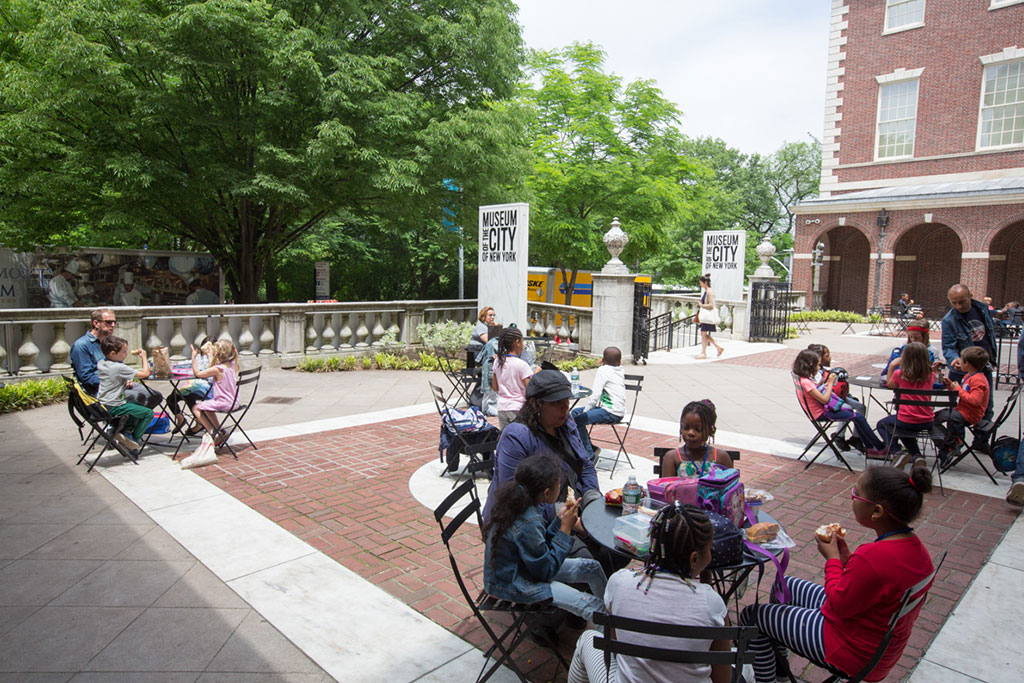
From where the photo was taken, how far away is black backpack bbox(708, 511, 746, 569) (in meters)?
2.98

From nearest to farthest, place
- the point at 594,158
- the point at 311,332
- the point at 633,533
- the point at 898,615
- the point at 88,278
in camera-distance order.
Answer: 1. the point at 898,615
2. the point at 633,533
3. the point at 311,332
4. the point at 88,278
5. the point at 594,158

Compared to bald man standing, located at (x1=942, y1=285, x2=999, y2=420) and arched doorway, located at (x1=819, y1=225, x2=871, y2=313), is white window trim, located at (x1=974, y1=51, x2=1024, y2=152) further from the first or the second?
bald man standing, located at (x1=942, y1=285, x2=999, y2=420)

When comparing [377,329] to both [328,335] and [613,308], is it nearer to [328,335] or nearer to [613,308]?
[328,335]

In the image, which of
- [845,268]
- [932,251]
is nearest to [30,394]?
[845,268]

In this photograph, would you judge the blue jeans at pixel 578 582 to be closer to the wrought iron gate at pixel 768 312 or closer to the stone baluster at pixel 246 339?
the stone baluster at pixel 246 339

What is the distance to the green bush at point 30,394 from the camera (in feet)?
29.1

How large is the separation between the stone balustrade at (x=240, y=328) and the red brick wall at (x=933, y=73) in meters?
23.3

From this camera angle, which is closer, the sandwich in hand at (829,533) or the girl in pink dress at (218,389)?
the sandwich in hand at (829,533)

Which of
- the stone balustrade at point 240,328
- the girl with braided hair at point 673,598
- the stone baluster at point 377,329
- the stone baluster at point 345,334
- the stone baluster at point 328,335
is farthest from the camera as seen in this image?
the stone baluster at point 377,329

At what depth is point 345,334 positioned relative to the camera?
1343 centimetres

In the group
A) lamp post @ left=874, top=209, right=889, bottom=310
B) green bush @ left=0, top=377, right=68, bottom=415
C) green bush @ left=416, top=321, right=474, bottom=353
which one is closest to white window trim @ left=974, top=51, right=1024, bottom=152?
lamp post @ left=874, top=209, right=889, bottom=310

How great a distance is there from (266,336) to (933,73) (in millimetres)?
29038

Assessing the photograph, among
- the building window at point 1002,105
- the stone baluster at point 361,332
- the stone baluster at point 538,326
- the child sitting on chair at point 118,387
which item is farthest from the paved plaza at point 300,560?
the building window at point 1002,105

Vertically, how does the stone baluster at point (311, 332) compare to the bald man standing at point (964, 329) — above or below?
below
